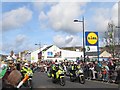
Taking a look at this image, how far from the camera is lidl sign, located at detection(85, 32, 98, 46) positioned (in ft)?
118

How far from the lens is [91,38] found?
1426 inches

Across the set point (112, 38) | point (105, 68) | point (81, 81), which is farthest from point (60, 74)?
point (112, 38)

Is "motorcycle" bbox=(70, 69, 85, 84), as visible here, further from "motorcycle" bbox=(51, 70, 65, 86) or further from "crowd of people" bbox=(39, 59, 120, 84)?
"motorcycle" bbox=(51, 70, 65, 86)

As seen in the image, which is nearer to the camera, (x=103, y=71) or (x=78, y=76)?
(x=78, y=76)

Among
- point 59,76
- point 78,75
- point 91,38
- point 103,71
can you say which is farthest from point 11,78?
point 91,38

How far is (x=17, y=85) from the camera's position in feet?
26.0

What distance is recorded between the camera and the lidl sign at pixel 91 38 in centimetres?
3609

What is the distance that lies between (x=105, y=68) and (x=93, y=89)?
7.54 metres

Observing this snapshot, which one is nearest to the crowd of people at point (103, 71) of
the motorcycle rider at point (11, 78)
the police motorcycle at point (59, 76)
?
the police motorcycle at point (59, 76)

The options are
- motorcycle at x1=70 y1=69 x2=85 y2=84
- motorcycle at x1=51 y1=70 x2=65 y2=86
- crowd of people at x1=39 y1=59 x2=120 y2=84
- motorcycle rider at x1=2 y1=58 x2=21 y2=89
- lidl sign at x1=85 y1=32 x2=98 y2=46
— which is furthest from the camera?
lidl sign at x1=85 y1=32 x2=98 y2=46

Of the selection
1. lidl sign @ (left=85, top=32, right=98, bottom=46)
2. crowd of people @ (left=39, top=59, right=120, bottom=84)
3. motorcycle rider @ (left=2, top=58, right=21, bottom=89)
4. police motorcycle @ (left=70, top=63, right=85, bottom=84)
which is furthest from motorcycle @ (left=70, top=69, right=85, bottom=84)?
motorcycle rider @ (left=2, top=58, right=21, bottom=89)

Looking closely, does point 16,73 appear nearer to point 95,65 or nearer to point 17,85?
point 17,85

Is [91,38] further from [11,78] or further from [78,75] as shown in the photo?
[11,78]

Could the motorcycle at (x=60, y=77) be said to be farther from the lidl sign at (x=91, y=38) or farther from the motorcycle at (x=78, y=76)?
the lidl sign at (x=91, y=38)
